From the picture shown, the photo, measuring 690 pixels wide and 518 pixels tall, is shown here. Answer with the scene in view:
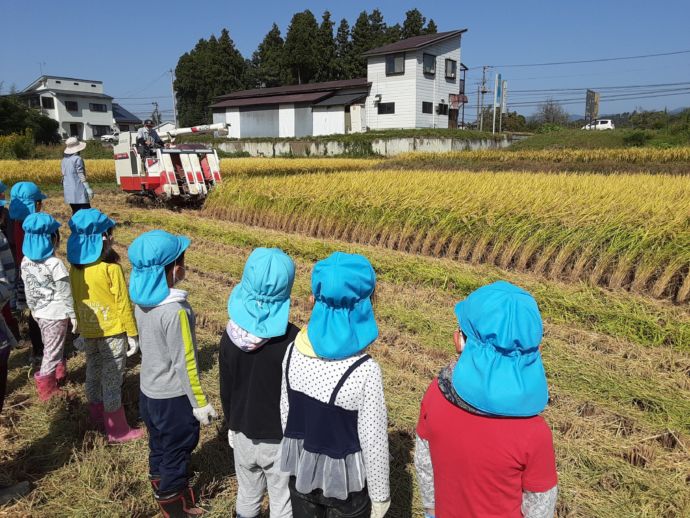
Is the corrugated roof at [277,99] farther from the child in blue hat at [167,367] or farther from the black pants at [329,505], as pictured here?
the black pants at [329,505]

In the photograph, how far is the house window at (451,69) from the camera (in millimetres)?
41000

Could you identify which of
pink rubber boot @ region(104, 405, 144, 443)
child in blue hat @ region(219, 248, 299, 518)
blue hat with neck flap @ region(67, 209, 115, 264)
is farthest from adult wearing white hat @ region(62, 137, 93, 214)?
child in blue hat @ region(219, 248, 299, 518)

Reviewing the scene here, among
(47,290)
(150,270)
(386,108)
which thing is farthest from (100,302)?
(386,108)

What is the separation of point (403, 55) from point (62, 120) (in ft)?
150

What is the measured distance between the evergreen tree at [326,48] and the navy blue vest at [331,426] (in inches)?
2417

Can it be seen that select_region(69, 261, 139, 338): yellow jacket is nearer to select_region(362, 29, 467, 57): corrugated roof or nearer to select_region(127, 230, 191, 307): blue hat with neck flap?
select_region(127, 230, 191, 307): blue hat with neck flap

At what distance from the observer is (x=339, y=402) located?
1725 mm

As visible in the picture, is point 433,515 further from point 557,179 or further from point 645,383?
point 557,179

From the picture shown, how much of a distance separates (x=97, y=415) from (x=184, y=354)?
1487 mm

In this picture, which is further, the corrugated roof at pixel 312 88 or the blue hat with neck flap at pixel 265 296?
the corrugated roof at pixel 312 88

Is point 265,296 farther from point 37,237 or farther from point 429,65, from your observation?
point 429,65

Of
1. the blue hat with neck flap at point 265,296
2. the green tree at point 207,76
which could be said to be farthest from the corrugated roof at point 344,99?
the blue hat with neck flap at point 265,296

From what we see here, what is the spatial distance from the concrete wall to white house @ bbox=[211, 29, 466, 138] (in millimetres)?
4727

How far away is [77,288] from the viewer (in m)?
3.20
